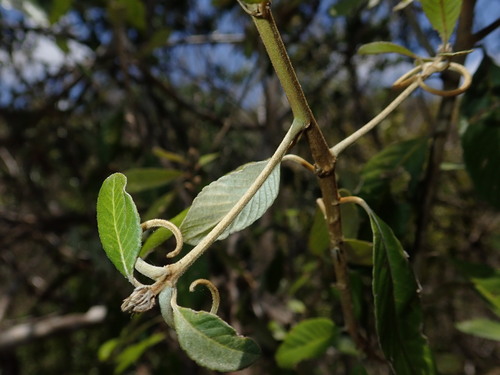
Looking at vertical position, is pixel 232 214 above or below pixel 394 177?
above

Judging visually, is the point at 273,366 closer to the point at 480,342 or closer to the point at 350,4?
the point at 350,4

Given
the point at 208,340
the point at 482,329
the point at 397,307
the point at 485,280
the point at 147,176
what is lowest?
the point at 482,329

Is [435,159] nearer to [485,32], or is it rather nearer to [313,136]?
[485,32]

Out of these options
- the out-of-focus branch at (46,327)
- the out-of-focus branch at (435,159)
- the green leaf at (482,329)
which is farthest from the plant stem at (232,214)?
the out-of-focus branch at (46,327)

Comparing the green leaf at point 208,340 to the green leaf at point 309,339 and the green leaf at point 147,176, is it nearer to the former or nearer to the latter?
the green leaf at point 309,339

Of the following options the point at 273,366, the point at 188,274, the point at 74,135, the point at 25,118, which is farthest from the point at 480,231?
the point at 25,118

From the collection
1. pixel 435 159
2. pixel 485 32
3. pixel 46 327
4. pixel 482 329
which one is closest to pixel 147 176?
pixel 435 159

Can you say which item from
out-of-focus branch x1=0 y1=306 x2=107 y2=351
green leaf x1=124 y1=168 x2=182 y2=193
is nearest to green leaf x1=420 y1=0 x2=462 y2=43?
green leaf x1=124 y1=168 x2=182 y2=193
